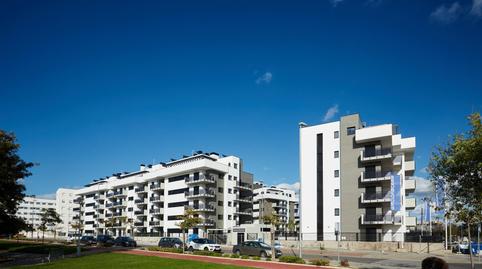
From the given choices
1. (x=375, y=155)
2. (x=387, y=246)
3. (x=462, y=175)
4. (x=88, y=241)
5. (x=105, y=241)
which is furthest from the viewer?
(x=88, y=241)

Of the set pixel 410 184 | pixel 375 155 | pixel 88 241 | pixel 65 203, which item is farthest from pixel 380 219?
pixel 65 203

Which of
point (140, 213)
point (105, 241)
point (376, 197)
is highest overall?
point (376, 197)

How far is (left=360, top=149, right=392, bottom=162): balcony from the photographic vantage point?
58822mm

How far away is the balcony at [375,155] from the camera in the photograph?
193 ft

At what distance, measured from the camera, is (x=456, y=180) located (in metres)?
18.5

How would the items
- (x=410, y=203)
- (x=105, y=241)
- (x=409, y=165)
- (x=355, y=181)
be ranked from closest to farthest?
(x=355, y=181) < (x=105, y=241) < (x=410, y=203) < (x=409, y=165)

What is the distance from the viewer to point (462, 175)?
17875 mm

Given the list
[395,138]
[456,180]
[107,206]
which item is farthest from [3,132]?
[107,206]

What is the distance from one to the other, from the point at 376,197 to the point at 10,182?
44.4m

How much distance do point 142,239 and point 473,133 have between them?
3216 inches

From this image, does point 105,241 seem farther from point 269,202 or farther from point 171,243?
point 269,202

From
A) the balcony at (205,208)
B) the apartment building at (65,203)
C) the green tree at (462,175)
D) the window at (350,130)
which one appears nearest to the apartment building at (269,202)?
the balcony at (205,208)

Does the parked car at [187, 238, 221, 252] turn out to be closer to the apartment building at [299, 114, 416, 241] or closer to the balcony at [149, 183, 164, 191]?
the apartment building at [299, 114, 416, 241]

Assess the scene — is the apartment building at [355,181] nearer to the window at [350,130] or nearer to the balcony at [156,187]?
the window at [350,130]
